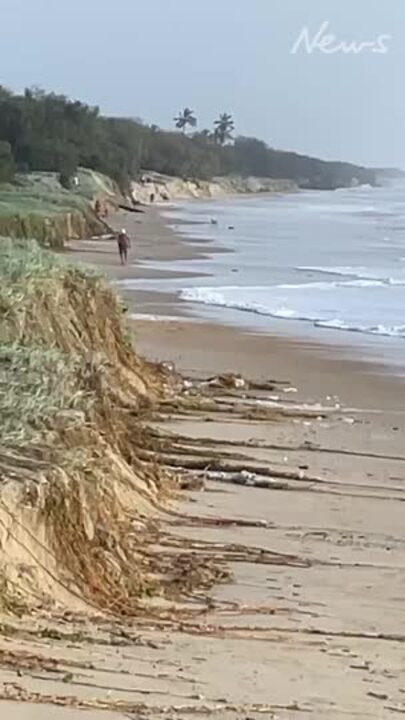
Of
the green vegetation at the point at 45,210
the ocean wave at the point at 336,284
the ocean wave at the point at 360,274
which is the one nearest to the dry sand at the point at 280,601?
the ocean wave at the point at 336,284

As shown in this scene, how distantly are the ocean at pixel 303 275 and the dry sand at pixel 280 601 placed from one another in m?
9.05

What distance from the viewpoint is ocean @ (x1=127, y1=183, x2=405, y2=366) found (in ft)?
82.5

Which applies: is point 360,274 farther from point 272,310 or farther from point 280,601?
point 280,601

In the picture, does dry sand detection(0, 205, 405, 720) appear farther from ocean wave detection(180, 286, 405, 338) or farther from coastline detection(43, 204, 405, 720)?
ocean wave detection(180, 286, 405, 338)

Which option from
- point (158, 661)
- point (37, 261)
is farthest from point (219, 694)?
point (37, 261)

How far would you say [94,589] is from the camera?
21.9ft

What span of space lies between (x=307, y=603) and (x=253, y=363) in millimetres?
11046

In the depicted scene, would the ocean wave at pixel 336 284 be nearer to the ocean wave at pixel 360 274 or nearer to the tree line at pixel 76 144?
the ocean wave at pixel 360 274

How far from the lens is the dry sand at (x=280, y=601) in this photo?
17.2 feet

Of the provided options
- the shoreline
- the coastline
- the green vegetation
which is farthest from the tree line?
the coastline

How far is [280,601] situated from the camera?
24.0 ft

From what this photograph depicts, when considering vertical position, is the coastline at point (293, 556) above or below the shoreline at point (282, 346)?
above

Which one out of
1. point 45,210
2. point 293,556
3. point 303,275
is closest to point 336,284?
point 303,275

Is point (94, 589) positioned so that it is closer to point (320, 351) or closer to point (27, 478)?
point (27, 478)
